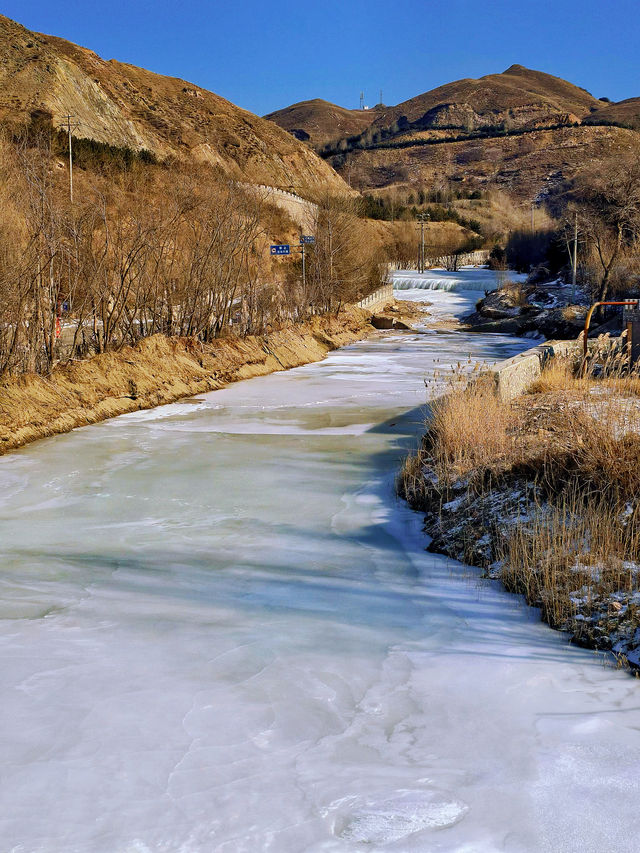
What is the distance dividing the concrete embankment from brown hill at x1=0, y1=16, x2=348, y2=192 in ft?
102

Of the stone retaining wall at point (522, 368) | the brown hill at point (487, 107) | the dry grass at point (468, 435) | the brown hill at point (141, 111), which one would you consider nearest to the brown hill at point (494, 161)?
the brown hill at point (487, 107)

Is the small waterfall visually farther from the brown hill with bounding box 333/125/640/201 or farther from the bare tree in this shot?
the brown hill with bounding box 333/125/640/201

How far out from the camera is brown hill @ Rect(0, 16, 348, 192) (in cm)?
5791

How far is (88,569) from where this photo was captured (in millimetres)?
6949

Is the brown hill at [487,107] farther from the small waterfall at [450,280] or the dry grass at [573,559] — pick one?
the dry grass at [573,559]

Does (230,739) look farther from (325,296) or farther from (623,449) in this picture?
(325,296)

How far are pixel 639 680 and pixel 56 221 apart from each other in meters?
12.6

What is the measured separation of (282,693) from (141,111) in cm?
7545

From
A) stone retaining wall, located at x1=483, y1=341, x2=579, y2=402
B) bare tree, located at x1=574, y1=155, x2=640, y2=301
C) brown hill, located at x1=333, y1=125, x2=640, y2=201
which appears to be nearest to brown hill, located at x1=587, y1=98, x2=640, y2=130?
brown hill, located at x1=333, y1=125, x2=640, y2=201

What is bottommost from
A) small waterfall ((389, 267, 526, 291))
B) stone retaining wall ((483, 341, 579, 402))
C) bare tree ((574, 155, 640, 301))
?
stone retaining wall ((483, 341, 579, 402))

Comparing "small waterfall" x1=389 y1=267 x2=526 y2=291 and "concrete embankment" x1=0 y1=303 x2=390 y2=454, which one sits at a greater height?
"small waterfall" x1=389 y1=267 x2=526 y2=291

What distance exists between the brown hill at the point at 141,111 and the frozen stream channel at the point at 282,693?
45891 millimetres

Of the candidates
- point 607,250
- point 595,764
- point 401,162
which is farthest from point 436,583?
point 401,162

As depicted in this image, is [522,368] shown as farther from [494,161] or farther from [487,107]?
[487,107]
